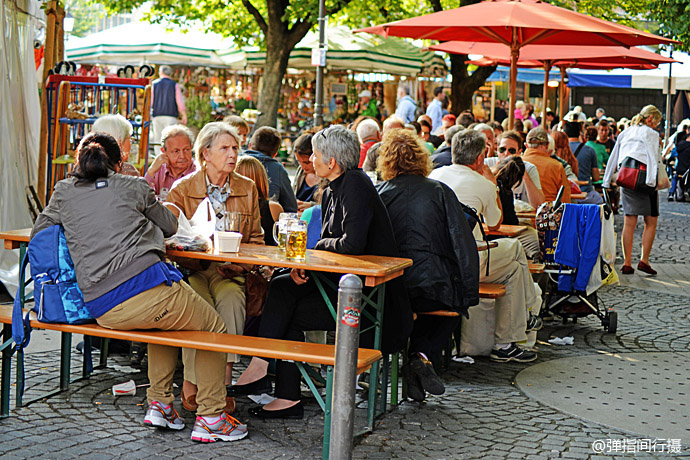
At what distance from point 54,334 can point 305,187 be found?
2.67 m

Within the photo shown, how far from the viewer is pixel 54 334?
717 centimetres

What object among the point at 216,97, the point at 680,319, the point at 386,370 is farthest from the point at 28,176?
the point at 216,97

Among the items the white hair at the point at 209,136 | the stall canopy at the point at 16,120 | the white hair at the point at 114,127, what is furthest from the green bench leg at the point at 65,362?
the stall canopy at the point at 16,120

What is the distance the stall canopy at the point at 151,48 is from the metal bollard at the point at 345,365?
60.0 ft

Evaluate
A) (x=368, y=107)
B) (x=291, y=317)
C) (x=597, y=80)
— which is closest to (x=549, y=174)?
(x=291, y=317)

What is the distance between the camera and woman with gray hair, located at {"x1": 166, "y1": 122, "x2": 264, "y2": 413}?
5730mm

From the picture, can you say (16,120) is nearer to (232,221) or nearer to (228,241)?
(232,221)

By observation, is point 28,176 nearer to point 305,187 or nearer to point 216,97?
point 305,187

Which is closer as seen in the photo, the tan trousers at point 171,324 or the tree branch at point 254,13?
the tan trousers at point 171,324

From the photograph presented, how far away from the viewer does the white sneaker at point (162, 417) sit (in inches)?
198

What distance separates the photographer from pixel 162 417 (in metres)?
5.05

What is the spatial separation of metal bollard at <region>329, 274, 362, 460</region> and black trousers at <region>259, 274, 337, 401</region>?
1158 mm

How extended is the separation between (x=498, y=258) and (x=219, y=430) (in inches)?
110

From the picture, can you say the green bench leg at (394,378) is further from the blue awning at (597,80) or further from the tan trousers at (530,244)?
the blue awning at (597,80)
